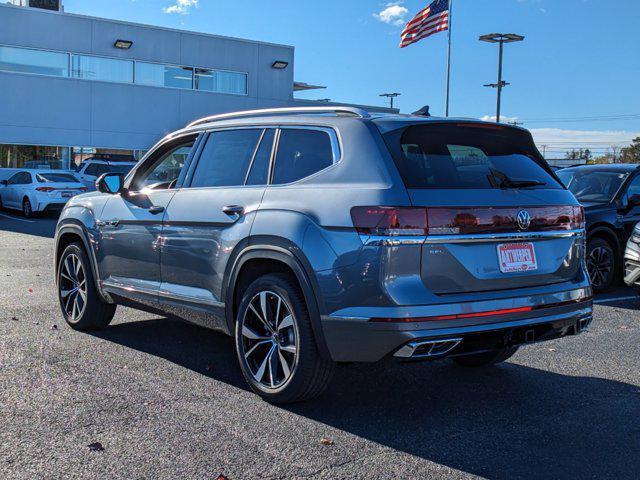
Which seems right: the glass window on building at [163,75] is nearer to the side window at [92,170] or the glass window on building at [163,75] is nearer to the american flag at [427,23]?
the side window at [92,170]

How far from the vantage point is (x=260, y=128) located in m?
5.16

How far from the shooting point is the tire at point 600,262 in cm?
963

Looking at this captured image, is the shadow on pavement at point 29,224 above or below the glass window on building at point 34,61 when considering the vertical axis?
Answer: below

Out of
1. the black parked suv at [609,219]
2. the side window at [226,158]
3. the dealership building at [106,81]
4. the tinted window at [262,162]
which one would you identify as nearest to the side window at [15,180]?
the dealership building at [106,81]

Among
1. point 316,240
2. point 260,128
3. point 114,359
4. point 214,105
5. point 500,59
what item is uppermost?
point 500,59

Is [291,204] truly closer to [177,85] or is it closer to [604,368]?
[604,368]

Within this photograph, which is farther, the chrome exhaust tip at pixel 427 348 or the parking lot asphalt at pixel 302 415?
the chrome exhaust tip at pixel 427 348

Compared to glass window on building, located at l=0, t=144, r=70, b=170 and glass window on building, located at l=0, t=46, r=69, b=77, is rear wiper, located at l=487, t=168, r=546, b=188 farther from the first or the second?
glass window on building, located at l=0, t=46, r=69, b=77

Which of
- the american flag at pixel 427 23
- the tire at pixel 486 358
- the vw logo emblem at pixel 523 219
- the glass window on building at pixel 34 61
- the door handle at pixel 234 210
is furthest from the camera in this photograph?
the glass window on building at pixel 34 61

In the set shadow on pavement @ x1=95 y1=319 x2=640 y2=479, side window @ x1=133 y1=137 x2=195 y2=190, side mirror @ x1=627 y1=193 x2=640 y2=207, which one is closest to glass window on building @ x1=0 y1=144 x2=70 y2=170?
side mirror @ x1=627 y1=193 x2=640 y2=207

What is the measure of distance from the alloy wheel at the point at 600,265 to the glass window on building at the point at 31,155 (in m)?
23.8

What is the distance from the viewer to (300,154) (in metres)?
4.75

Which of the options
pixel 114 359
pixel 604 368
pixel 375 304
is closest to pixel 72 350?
pixel 114 359

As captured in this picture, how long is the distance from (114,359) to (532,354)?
3394 mm
